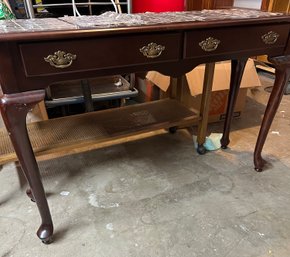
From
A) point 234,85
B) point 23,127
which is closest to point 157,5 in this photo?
point 234,85

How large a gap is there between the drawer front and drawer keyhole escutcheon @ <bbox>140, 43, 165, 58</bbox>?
0.10 m

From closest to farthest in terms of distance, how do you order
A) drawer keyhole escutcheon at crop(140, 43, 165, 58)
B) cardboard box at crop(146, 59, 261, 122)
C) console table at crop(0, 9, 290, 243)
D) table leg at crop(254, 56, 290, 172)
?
console table at crop(0, 9, 290, 243) < drawer keyhole escutcheon at crop(140, 43, 165, 58) < table leg at crop(254, 56, 290, 172) < cardboard box at crop(146, 59, 261, 122)

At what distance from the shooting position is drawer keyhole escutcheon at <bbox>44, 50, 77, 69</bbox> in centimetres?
71

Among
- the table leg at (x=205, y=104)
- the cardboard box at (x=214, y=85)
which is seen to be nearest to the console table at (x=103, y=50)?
the table leg at (x=205, y=104)

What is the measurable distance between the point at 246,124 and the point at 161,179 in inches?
34.7

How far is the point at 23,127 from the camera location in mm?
770

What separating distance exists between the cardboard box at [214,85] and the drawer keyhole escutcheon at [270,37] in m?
0.56

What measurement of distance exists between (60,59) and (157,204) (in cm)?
74

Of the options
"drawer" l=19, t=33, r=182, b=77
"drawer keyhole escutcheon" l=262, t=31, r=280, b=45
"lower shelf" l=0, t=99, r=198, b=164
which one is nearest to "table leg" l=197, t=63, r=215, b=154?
"lower shelf" l=0, t=99, r=198, b=164

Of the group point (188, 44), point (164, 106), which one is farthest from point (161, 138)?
point (188, 44)

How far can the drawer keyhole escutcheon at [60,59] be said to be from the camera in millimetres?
713

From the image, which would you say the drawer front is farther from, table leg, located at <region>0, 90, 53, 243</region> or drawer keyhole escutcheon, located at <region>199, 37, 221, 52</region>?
table leg, located at <region>0, 90, 53, 243</region>

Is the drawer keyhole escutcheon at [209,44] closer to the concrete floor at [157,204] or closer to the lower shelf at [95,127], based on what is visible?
the lower shelf at [95,127]

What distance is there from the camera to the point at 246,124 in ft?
6.02
